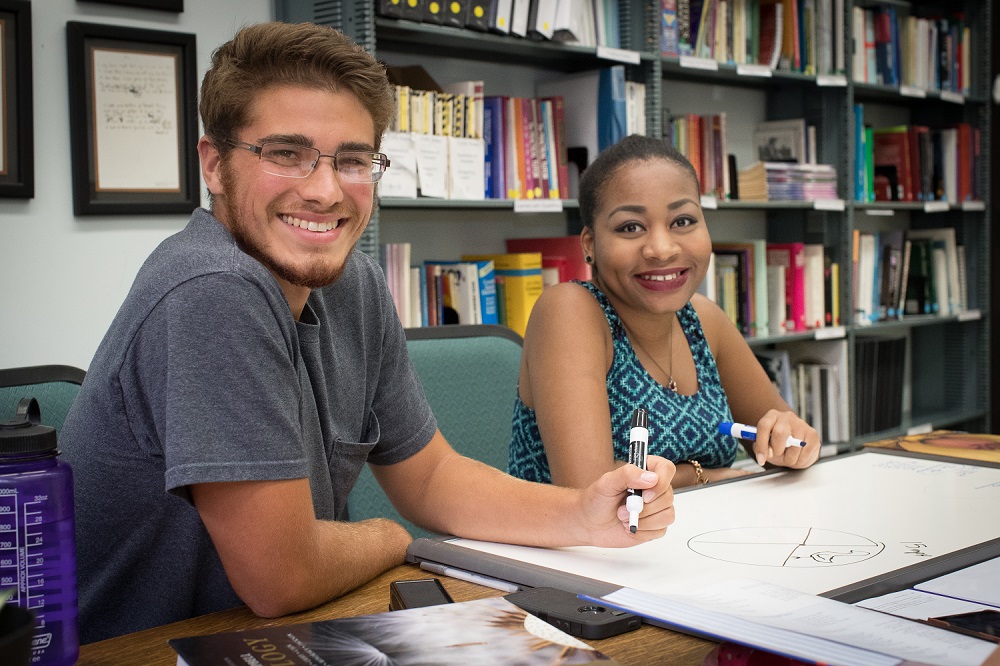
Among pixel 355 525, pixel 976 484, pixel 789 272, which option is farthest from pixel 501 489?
pixel 789 272

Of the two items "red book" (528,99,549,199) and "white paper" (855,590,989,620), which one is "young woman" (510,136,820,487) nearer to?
"white paper" (855,590,989,620)

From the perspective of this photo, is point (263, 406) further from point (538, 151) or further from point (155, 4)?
point (538, 151)

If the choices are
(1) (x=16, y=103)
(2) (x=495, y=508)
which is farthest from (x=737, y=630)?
(1) (x=16, y=103)

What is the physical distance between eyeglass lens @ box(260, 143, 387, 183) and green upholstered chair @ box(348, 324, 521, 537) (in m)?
0.60

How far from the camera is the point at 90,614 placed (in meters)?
1.18

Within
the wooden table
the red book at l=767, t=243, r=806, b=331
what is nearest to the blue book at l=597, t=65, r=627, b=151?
the red book at l=767, t=243, r=806, b=331

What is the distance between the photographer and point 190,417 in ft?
3.33

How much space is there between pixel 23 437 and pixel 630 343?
4.17 ft

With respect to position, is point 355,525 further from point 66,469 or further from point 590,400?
point 590,400

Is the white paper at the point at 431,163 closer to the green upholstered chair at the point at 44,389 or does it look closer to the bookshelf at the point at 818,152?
the bookshelf at the point at 818,152

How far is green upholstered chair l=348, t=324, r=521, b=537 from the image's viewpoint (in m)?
1.86

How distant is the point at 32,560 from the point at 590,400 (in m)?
1.05

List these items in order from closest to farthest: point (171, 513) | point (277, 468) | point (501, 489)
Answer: point (277, 468) < point (171, 513) < point (501, 489)

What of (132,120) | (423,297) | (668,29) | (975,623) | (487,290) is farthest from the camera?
(668,29)
